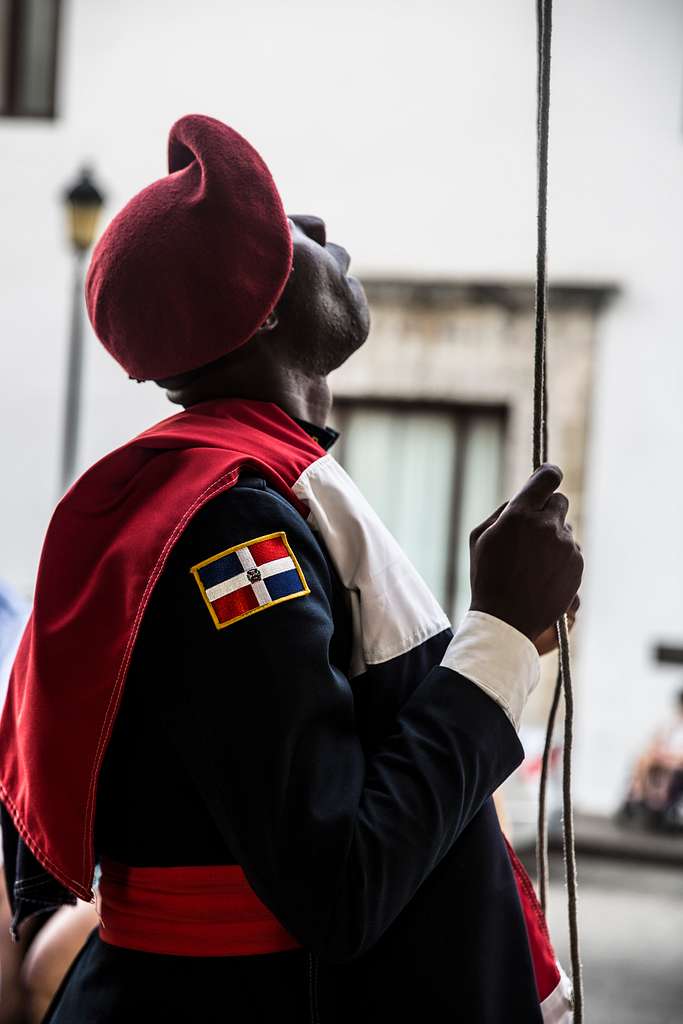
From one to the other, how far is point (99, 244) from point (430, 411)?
6718 millimetres

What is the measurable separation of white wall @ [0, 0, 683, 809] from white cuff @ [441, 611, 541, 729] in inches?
251

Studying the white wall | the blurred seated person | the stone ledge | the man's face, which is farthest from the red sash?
the stone ledge

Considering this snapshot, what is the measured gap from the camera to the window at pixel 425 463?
7.65 m

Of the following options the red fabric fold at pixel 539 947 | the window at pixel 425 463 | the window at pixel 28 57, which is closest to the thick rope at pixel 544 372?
the red fabric fold at pixel 539 947

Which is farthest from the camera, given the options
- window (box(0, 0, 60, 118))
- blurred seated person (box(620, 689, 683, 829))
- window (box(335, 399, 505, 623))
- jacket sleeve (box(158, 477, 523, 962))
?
window (box(335, 399, 505, 623))

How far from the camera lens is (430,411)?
772 centimetres

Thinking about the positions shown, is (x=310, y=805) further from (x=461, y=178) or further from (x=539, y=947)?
(x=461, y=178)

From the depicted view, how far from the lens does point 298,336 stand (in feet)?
3.49

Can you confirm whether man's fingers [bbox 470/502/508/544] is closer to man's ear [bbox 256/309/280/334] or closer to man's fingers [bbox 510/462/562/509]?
man's fingers [bbox 510/462/562/509]

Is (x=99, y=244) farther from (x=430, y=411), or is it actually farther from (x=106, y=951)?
(x=430, y=411)

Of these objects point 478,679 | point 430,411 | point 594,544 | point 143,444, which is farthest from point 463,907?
point 430,411

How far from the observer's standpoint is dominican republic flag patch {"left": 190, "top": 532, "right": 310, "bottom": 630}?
823 millimetres

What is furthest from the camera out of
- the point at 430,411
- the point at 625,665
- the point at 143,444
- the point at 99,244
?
the point at 430,411

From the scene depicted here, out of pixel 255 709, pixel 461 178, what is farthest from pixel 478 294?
pixel 255 709
